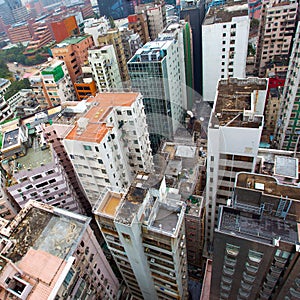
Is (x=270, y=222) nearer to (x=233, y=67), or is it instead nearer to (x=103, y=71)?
(x=233, y=67)

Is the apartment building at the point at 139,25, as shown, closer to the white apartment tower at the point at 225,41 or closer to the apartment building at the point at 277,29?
the white apartment tower at the point at 225,41

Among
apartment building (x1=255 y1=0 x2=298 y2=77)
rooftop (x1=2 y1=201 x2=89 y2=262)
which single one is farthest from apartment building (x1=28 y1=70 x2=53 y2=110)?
apartment building (x1=255 y1=0 x2=298 y2=77)

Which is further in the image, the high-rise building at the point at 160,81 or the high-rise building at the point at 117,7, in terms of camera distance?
the high-rise building at the point at 117,7

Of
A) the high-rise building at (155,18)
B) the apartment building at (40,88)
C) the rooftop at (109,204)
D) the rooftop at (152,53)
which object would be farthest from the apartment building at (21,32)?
the rooftop at (109,204)

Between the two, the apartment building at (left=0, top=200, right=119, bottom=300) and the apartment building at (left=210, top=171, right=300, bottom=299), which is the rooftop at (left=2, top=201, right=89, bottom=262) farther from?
the apartment building at (left=210, top=171, right=300, bottom=299)

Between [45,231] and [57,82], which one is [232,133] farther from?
[57,82]

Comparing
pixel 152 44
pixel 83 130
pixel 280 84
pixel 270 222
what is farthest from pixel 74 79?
pixel 270 222
